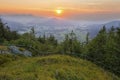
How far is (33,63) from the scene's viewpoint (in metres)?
20.1

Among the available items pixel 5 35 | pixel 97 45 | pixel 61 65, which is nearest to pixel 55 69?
pixel 61 65

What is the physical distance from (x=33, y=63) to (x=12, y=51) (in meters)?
4.57

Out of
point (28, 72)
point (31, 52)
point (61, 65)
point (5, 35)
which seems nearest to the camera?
point (28, 72)

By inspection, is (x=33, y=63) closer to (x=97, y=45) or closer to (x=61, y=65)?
(x=61, y=65)

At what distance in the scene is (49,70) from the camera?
1881 cm

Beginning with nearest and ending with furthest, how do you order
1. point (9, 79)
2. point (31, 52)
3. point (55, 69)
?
point (9, 79) < point (55, 69) < point (31, 52)

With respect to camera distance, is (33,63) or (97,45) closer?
(33,63)

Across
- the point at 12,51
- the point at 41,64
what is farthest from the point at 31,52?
the point at 41,64

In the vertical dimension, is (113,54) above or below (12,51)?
below

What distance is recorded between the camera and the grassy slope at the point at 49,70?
55.5 feet

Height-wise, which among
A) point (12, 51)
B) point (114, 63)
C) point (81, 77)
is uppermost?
point (12, 51)

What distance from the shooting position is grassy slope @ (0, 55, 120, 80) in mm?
16925

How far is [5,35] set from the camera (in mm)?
62125

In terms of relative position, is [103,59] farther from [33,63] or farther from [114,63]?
[33,63]
